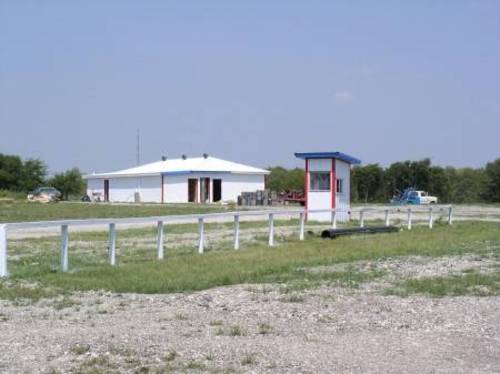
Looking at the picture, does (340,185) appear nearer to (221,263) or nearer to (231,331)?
(221,263)

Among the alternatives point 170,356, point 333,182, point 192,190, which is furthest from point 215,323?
point 192,190

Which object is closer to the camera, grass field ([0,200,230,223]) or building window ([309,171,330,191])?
building window ([309,171,330,191])

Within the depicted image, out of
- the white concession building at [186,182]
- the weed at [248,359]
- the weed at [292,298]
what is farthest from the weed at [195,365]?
the white concession building at [186,182]

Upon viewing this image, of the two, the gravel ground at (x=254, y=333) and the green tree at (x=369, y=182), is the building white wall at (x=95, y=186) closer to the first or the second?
the green tree at (x=369, y=182)

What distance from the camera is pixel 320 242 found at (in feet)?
70.9

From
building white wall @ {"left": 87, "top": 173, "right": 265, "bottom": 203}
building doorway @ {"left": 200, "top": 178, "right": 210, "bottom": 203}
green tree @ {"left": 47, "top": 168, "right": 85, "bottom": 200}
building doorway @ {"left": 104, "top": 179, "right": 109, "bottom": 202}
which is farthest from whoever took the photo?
green tree @ {"left": 47, "top": 168, "right": 85, "bottom": 200}

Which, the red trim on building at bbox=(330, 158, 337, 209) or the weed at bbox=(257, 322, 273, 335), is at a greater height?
the red trim on building at bbox=(330, 158, 337, 209)

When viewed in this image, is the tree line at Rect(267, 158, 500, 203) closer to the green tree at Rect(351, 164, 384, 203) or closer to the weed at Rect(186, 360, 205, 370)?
the green tree at Rect(351, 164, 384, 203)

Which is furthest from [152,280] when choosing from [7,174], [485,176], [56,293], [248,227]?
[7,174]

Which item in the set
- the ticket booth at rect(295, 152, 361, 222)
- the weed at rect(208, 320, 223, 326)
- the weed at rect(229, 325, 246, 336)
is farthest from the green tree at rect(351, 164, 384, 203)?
the weed at rect(229, 325, 246, 336)

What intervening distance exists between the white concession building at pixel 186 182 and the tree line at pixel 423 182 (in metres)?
10.4

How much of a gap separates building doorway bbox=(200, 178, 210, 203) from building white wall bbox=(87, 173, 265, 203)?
31 centimetres

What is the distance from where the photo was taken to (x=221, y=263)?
1603 centimetres

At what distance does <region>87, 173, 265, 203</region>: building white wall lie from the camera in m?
67.7
